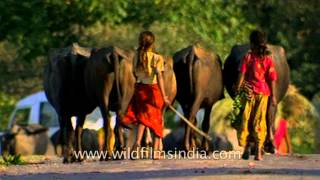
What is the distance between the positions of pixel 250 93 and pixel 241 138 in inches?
20.9

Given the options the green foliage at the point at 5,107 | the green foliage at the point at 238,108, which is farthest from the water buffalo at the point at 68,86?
the green foliage at the point at 5,107

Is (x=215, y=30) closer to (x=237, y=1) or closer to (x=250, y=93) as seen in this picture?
(x=237, y=1)

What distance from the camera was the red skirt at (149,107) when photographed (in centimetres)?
1498

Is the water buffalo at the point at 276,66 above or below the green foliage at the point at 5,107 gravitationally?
below

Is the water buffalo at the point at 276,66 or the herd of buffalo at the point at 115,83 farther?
the water buffalo at the point at 276,66

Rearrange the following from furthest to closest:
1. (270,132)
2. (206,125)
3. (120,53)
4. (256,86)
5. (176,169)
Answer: (206,125), (270,132), (120,53), (256,86), (176,169)

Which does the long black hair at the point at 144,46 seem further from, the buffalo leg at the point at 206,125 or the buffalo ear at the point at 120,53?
the buffalo leg at the point at 206,125

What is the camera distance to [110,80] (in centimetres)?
1555

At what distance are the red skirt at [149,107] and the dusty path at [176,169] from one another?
539mm

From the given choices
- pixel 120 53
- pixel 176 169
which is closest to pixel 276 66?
pixel 120 53

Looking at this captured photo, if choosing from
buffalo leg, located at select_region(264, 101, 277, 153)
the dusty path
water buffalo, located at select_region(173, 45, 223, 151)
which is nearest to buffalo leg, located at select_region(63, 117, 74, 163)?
the dusty path

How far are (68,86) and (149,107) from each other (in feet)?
4.96

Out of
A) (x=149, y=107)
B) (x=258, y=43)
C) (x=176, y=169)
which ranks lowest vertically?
(x=176, y=169)

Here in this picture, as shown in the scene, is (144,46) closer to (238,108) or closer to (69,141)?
(238,108)
